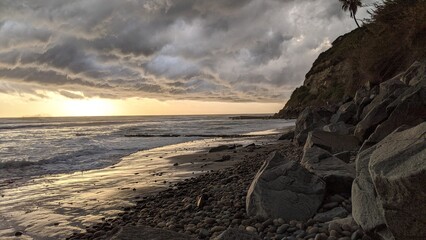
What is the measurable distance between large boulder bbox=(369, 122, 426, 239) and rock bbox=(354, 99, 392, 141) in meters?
6.47

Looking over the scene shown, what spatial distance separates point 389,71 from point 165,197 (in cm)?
1754

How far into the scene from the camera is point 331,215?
5688mm

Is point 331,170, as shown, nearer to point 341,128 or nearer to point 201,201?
point 201,201

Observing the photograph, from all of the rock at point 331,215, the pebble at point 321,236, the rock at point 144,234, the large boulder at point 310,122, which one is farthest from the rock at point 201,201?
the large boulder at point 310,122

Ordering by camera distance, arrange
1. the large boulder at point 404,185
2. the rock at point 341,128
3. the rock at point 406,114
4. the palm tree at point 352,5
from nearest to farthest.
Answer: the large boulder at point 404,185
the rock at point 406,114
the rock at point 341,128
the palm tree at point 352,5

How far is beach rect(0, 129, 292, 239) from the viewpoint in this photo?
7666 mm

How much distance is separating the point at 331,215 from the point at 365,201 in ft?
3.87

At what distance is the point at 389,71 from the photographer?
21.5m

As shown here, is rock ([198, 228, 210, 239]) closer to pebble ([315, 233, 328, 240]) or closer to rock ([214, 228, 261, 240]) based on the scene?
rock ([214, 228, 261, 240])

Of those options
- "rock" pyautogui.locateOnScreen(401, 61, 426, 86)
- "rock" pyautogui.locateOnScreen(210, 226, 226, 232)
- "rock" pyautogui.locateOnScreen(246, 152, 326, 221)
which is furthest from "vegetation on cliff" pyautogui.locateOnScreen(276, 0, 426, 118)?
"rock" pyautogui.locateOnScreen(210, 226, 226, 232)

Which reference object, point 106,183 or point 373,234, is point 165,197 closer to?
point 106,183

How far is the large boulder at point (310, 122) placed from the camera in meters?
18.0

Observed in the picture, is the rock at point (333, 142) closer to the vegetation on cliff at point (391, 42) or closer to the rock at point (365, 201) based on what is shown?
the rock at point (365, 201)

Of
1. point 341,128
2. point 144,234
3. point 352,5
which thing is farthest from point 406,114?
point 352,5
